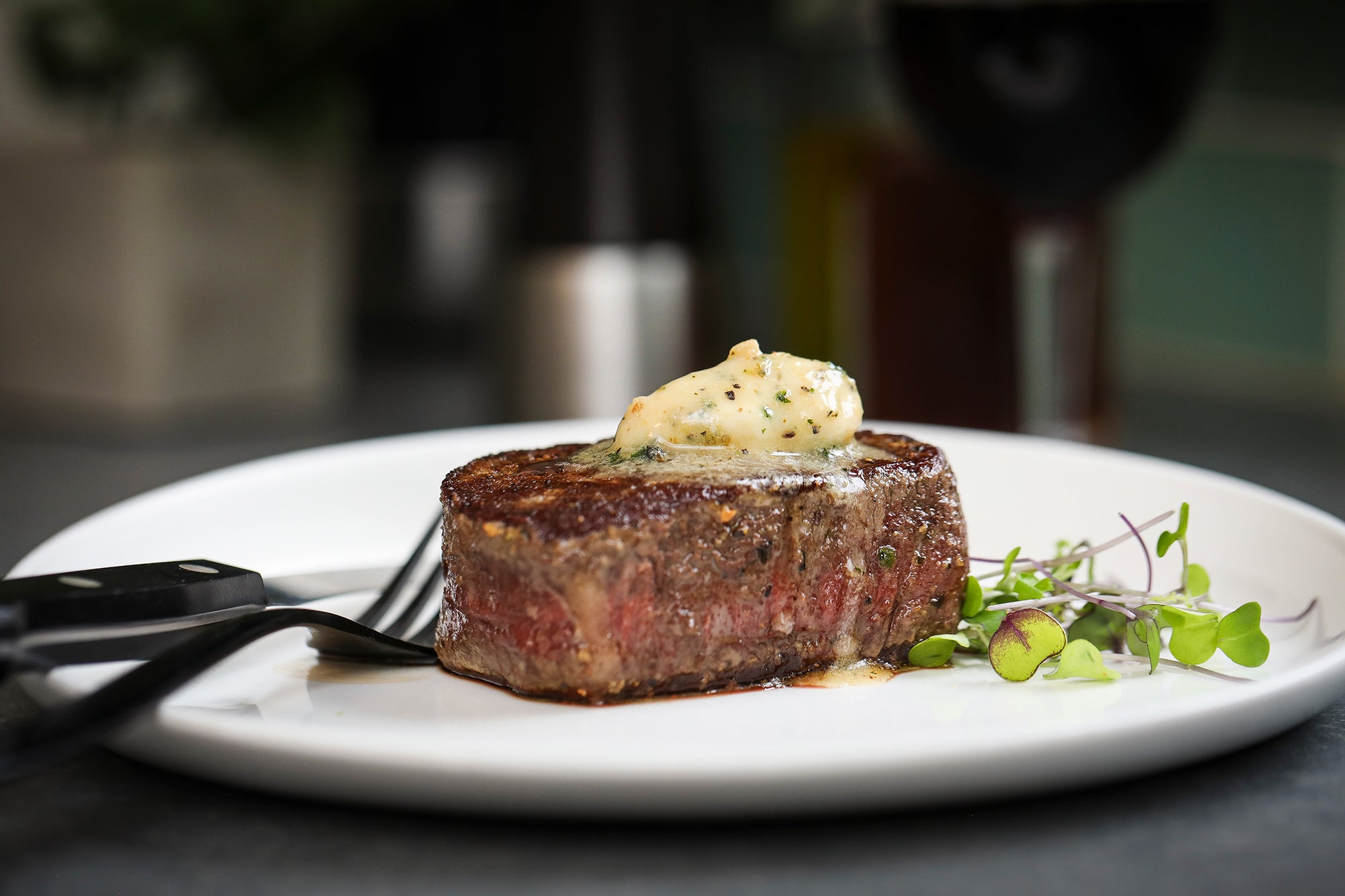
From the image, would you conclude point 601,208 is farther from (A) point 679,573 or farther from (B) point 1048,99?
(A) point 679,573

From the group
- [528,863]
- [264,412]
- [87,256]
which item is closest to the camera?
[528,863]

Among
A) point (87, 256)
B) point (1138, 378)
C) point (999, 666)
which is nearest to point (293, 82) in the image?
point (87, 256)

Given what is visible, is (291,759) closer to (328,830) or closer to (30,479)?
(328,830)

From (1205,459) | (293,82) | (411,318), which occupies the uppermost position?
(293,82)

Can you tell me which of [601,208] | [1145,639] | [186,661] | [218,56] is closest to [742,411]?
[1145,639]

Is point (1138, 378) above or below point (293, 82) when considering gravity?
below

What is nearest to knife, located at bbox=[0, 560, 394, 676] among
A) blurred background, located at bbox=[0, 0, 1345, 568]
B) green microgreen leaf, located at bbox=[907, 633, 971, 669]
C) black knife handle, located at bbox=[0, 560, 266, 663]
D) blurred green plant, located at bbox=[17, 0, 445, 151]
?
black knife handle, located at bbox=[0, 560, 266, 663]

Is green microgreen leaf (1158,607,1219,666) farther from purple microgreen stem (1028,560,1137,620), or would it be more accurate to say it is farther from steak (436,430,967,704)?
steak (436,430,967,704)

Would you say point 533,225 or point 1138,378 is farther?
point 1138,378

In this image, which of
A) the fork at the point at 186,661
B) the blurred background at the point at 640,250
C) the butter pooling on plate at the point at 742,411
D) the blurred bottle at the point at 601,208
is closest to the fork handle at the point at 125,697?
the fork at the point at 186,661
